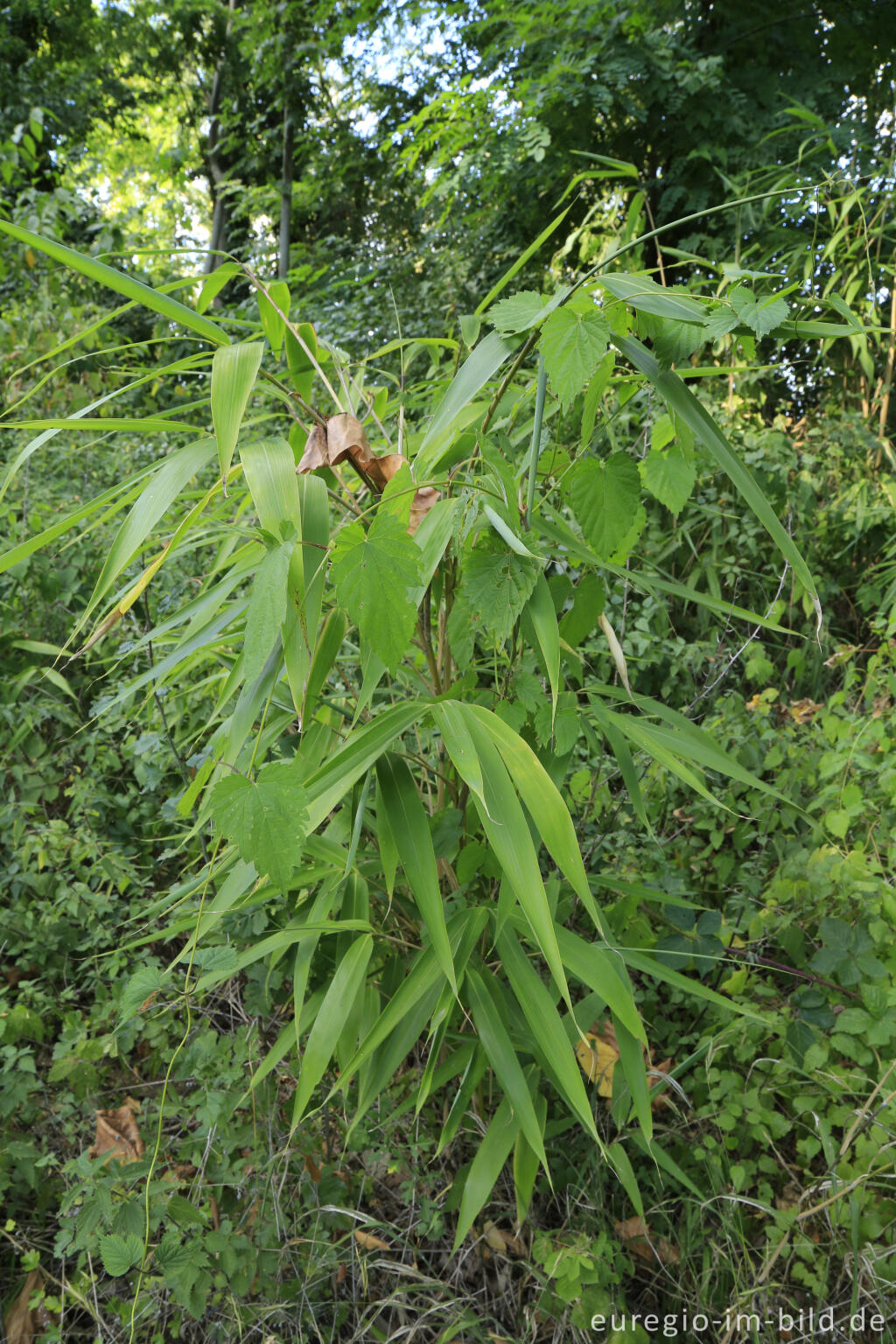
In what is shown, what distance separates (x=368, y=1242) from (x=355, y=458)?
1052 millimetres

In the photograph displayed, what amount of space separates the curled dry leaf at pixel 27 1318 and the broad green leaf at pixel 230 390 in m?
1.17

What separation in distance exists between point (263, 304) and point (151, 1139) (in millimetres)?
1188

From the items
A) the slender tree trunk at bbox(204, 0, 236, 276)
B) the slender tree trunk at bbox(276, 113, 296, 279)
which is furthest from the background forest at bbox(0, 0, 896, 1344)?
the slender tree trunk at bbox(204, 0, 236, 276)

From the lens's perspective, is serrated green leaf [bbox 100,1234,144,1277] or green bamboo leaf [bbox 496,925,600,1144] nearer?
green bamboo leaf [bbox 496,925,600,1144]

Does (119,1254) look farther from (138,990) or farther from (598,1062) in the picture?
(598,1062)

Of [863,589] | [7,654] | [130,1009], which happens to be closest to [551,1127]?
[130,1009]

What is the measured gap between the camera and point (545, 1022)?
86cm

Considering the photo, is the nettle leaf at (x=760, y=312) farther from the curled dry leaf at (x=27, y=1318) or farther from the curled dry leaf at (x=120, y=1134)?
the curled dry leaf at (x=27, y=1318)

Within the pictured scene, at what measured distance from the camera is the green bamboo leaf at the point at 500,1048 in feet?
2.82

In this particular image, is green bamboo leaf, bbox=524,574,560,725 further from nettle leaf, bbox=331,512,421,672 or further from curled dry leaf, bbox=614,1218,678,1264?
curled dry leaf, bbox=614,1218,678,1264

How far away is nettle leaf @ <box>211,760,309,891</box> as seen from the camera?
68 centimetres

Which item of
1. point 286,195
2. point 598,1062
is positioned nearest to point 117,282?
point 598,1062

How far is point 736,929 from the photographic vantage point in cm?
129

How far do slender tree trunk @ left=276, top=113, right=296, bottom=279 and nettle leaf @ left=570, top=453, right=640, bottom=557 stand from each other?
16.0 feet
